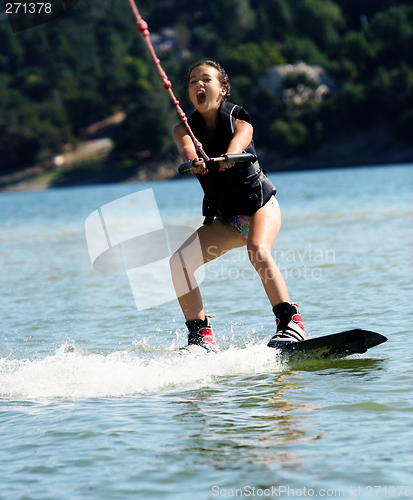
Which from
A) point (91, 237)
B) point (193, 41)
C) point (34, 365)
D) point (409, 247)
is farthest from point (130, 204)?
point (193, 41)

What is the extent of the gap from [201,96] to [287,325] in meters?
1.52

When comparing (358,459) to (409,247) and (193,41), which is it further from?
(193,41)

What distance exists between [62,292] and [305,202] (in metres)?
16.6

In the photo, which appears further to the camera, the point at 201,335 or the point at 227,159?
the point at 201,335

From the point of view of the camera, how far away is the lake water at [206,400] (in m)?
2.91

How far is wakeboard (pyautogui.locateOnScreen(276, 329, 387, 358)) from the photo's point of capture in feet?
14.5

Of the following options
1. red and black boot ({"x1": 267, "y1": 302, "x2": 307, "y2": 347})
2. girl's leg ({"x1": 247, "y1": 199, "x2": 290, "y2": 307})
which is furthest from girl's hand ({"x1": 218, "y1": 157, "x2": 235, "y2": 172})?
red and black boot ({"x1": 267, "y1": 302, "x2": 307, "y2": 347})

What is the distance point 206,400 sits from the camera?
394 centimetres
